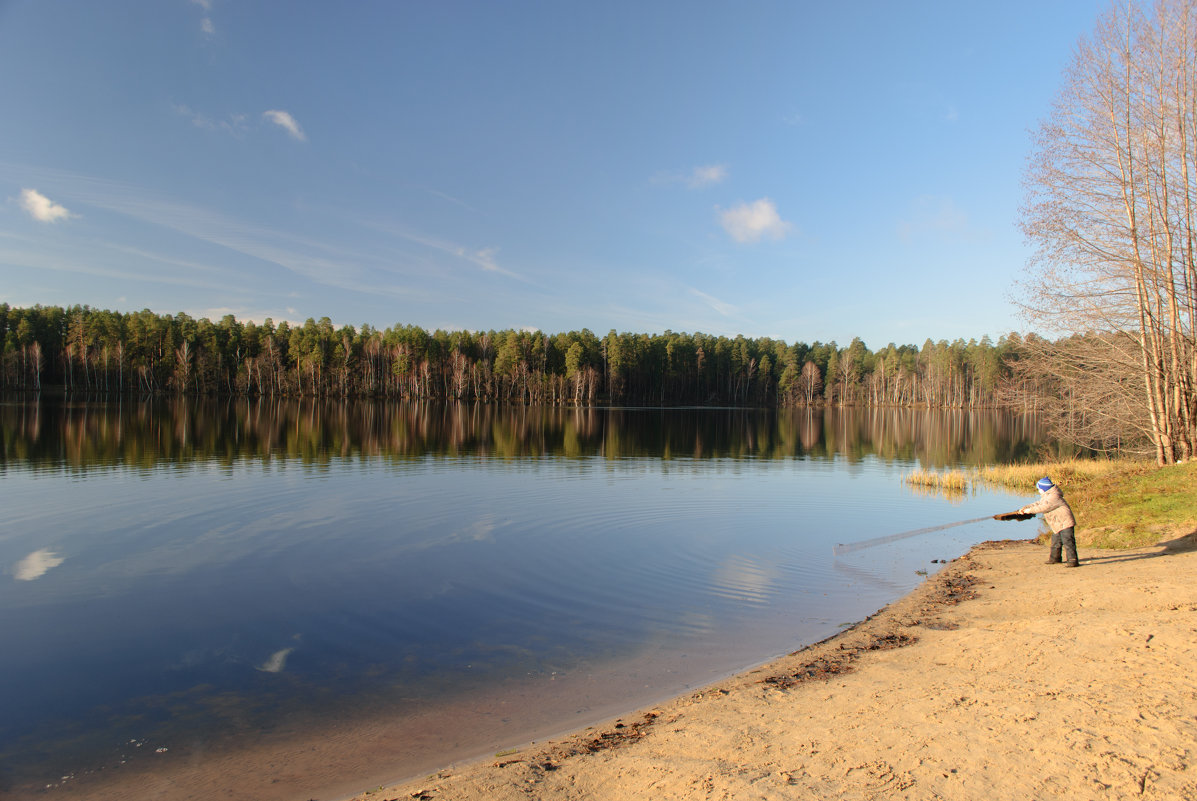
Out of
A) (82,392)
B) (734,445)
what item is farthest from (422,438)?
(82,392)

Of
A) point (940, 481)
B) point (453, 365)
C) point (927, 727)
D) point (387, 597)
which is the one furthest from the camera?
point (453, 365)

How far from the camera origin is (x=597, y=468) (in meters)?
33.3

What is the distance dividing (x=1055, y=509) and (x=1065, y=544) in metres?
0.81

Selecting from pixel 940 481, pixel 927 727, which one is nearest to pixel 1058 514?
pixel 927 727

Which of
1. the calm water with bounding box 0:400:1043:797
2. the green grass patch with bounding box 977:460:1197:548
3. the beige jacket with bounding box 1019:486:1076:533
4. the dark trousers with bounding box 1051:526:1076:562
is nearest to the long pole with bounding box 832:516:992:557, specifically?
the calm water with bounding box 0:400:1043:797

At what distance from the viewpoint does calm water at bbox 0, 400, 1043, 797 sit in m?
7.57

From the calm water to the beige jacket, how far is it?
295 centimetres

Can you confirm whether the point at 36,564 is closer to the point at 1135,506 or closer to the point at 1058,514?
the point at 1058,514

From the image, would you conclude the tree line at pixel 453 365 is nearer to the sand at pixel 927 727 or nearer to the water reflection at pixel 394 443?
the water reflection at pixel 394 443

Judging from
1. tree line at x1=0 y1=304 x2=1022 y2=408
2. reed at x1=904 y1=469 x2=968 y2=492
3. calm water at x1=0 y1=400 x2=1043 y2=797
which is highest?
tree line at x1=0 y1=304 x2=1022 y2=408

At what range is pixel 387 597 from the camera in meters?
12.3

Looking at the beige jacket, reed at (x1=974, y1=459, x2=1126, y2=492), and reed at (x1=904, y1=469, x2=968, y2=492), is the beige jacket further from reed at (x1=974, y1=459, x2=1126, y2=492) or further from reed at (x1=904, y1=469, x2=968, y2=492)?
reed at (x1=904, y1=469, x2=968, y2=492)

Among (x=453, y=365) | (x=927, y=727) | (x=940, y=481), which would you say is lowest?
(x=927, y=727)

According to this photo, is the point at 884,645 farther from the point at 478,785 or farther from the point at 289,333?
the point at 289,333
